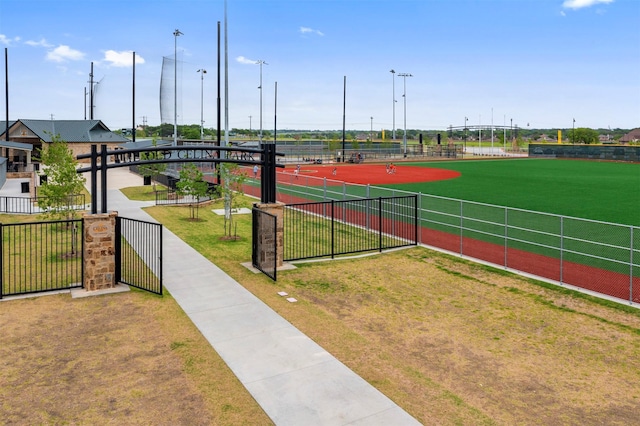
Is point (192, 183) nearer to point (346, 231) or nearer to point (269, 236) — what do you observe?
point (346, 231)

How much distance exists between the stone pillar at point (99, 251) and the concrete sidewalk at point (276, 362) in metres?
1.74

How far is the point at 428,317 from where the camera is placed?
13.2 metres

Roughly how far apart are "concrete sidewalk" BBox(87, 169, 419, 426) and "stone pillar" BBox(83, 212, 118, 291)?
174cm

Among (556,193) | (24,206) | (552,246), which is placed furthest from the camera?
(556,193)

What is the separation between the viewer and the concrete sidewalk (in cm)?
848

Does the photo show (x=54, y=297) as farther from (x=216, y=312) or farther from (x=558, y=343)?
(x=558, y=343)

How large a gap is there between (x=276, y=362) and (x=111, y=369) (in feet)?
10.4

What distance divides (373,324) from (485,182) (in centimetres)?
4012

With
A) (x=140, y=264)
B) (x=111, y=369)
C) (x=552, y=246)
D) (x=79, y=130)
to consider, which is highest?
(x=79, y=130)

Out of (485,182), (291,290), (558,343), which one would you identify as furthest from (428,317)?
(485,182)

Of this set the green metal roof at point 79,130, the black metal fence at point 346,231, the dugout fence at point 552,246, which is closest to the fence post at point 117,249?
the black metal fence at point 346,231

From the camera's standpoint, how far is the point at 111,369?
33.1ft

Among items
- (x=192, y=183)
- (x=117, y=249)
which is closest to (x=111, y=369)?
(x=117, y=249)

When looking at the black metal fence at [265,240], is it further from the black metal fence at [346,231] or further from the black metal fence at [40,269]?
the black metal fence at [40,269]
